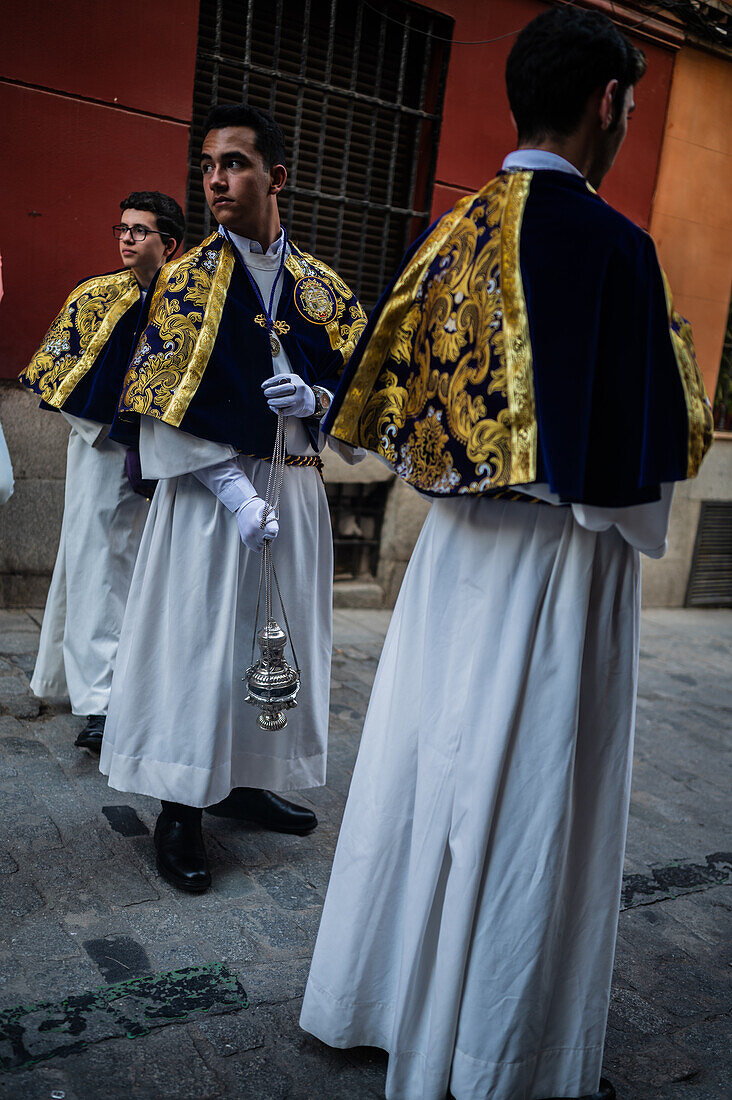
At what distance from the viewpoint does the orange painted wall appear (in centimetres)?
756

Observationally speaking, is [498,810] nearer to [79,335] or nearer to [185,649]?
[185,649]

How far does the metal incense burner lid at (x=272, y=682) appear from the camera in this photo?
2.48 metres

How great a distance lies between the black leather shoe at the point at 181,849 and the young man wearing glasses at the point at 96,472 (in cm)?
86

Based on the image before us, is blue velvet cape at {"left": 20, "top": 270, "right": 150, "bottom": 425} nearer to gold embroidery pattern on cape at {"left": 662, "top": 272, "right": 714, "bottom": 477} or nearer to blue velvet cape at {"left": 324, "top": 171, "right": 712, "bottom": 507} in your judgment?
blue velvet cape at {"left": 324, "top": 171, "right": 712, "bottom": 507}

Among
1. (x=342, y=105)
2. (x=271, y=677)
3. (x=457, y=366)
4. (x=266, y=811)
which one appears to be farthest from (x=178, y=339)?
(x=342, y=105)

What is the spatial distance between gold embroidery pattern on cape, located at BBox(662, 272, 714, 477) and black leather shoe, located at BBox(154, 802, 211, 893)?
70.5 inches

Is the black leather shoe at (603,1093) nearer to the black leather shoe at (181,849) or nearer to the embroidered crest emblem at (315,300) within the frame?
the black leather shoe at (181,849)

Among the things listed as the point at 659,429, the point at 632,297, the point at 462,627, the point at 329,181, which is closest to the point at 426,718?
the point at 462,627

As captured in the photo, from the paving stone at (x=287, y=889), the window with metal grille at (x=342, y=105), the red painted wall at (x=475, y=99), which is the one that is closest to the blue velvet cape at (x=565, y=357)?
the paving stone at (x=287, y=889)

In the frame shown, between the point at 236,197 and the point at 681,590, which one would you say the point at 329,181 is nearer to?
the point at 236,197

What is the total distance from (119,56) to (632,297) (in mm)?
4730

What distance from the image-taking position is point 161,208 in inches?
144

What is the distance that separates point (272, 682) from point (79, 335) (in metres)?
1.82

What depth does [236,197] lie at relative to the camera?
2635mm
